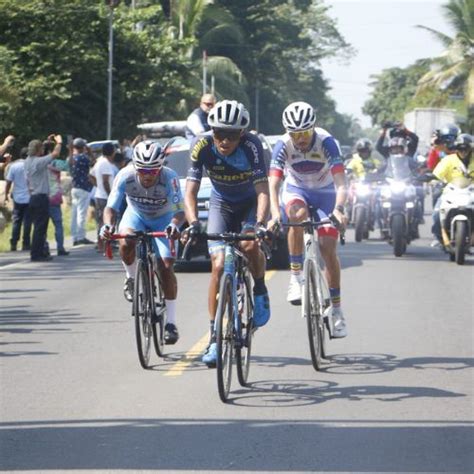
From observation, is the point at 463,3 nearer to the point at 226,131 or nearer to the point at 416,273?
the point at 416,273

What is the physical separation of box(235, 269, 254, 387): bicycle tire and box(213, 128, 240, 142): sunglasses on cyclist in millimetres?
942

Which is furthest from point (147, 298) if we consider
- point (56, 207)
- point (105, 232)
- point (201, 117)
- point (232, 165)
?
point (56, 207)

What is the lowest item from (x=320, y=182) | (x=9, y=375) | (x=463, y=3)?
(x=9, y=375)

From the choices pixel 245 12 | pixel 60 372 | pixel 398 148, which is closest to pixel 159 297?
pixel 60 372

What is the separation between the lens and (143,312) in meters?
11.5

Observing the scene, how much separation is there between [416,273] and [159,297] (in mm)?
9054

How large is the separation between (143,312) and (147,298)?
16 cm

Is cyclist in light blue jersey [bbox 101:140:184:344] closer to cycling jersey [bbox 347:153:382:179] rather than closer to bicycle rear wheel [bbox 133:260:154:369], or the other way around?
bicycle rear wheel [bbox 133:260:154:369]

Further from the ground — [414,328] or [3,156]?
[3,156]

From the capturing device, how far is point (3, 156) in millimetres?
16984

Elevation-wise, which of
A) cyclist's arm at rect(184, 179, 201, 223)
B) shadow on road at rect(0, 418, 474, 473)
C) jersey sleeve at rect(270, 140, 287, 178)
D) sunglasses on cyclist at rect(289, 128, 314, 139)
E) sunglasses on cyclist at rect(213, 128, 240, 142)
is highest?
sunglasses on cyclist at rect(289, 128, 314, 139)

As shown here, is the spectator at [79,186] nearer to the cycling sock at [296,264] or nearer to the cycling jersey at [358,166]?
the cycling jersey at [358,166]

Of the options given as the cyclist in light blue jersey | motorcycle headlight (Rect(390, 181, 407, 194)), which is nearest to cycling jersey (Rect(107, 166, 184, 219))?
the cyclist in light blue jersey

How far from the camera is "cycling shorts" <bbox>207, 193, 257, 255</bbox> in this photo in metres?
11.0
